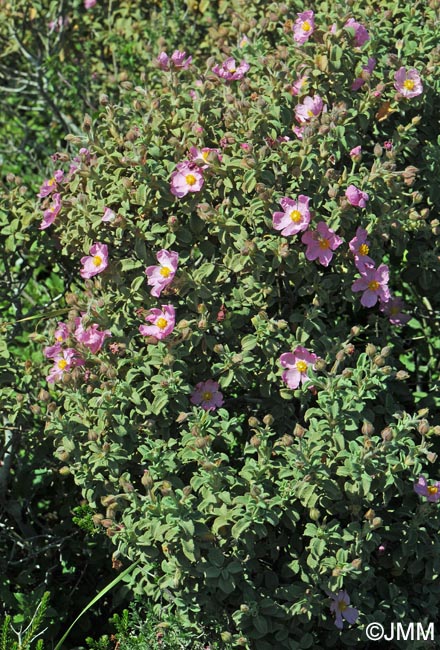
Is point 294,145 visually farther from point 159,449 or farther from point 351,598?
point 351,598

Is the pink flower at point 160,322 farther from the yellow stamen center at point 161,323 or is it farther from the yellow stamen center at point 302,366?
the yellow stamen center at point 302,366

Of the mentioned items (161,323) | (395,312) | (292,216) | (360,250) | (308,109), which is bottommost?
(395,312)

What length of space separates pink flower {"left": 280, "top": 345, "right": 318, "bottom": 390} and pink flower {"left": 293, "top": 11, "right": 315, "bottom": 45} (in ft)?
3.27

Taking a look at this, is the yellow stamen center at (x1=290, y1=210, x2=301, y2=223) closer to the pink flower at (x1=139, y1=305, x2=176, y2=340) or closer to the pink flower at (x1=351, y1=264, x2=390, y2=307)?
the pink flower at (x1=351, y1=264, x2=390, y2=307)

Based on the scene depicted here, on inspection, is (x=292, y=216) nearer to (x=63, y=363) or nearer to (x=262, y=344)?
(x=262, y=344)

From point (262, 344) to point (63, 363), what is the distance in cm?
56

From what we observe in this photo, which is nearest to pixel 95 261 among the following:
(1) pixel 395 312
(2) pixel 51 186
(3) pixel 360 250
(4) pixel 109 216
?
(4) pixel 109 216

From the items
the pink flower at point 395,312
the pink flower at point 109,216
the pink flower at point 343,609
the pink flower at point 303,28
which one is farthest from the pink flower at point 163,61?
the pink flower at point 343,609

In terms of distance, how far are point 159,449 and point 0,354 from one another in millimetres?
642

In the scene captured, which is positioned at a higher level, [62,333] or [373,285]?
[373,285]

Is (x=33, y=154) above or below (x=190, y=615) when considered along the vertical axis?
below

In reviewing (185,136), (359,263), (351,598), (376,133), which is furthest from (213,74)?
(351,598)

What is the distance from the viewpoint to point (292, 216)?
2.41m

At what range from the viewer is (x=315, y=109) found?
2.62 m
